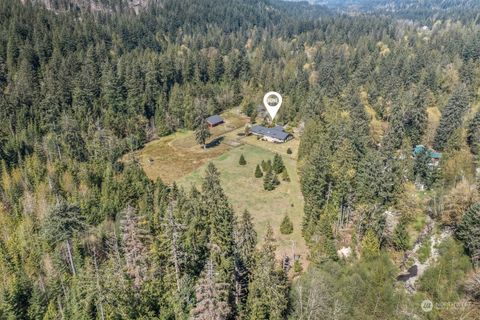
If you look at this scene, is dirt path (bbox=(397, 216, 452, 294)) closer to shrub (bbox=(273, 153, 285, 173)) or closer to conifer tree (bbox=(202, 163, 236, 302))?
conifer tree (bbox=(202, 163, 236, 302))

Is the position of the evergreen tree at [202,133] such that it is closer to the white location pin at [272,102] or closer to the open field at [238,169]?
the open field at [238,169]

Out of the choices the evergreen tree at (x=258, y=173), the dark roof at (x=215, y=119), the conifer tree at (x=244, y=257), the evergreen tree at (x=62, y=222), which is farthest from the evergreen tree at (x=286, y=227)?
the dark roof at (x=215, y=119)

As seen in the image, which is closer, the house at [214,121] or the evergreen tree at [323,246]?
the evergreen tree at [323,246]

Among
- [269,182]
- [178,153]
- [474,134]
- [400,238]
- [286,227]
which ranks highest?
[474,134]

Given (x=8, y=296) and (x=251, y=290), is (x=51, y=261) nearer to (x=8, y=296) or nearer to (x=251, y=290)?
(x=8, y=296)

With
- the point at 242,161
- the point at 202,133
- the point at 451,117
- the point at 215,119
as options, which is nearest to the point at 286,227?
the point at 242,161

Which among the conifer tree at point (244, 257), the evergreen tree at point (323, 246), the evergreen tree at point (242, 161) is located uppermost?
the conifer tree at point (244, 257)

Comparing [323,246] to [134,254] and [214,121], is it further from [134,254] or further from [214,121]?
[214,121]
